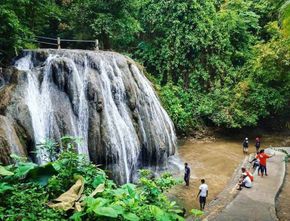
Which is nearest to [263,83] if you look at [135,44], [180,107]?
[180,107]

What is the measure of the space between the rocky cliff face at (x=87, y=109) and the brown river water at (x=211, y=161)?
194 centimetres

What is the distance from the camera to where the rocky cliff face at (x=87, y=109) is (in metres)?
12.3

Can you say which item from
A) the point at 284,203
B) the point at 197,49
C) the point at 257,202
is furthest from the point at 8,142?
the point at 197,49

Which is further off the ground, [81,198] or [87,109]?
[87,109]

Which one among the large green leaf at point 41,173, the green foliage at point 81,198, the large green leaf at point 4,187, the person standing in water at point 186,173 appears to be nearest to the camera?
the green foliage at point 81,198

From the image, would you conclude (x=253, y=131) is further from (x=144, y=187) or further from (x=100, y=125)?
(x=144, y=187)

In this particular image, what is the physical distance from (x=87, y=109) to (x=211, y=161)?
7.79 metres

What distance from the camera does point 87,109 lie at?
47.9ft

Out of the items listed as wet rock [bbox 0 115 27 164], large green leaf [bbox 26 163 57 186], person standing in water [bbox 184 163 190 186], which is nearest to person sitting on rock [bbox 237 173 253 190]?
person standing in water [bbox 184 163 190 186]

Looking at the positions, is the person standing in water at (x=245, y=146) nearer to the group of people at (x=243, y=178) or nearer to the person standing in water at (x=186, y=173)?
the group of people at (x=243, y=178)

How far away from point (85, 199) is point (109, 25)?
19606 millimetres

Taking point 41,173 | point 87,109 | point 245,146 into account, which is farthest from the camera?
point 245,146

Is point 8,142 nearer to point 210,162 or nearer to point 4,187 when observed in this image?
point 4,187

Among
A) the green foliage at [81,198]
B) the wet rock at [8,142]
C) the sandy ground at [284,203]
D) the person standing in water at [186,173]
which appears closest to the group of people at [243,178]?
the person standing in water at [186,173]
